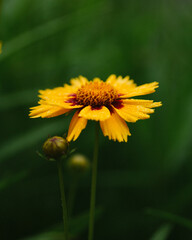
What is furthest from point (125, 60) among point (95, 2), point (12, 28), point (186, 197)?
point (186, 197)

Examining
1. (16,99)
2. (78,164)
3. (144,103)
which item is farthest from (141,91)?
(16,99)

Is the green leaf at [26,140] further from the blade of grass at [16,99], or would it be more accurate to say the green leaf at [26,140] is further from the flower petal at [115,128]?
the flower petal at [115,128]

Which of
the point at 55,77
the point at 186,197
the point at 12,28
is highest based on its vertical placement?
the point at 12,28

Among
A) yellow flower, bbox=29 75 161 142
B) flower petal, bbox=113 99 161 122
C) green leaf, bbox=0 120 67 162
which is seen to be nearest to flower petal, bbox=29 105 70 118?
yellow flower, bbox=29 75 161 142

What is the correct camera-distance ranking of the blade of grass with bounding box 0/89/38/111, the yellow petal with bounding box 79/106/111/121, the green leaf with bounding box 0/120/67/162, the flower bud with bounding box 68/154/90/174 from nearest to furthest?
the yellow petal with bounding box 79/106/111/121 → the flower bud with bounding box 68/154/90/174 → the green leaf with bounding box 0/120/67/162 → the blade of grass with bounding box 0/89/38/111

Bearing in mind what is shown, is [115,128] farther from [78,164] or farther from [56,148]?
[78,164]

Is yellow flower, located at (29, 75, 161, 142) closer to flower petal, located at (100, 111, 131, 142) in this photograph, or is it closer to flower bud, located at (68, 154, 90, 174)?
flower petal, located at (100, 111, 131, 142)

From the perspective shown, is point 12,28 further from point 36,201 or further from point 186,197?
point 186,197

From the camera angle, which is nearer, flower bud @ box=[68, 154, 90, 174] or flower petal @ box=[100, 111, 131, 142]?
flower petal @ box=[100, 111, 131, 142]
